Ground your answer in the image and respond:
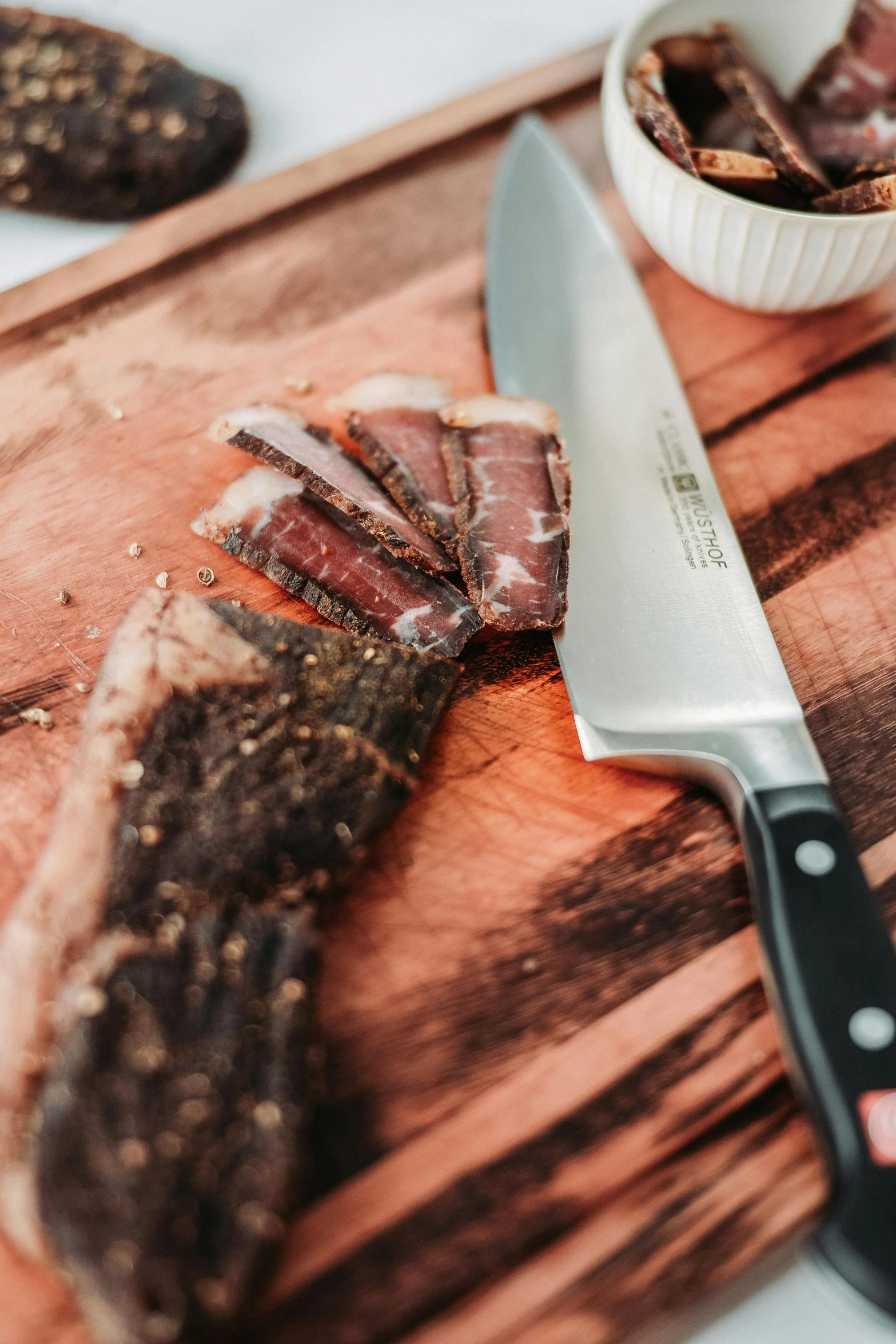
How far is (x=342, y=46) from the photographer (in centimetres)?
311

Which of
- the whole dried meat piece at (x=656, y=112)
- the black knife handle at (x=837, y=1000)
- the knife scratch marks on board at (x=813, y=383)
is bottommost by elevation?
the black knife handle at (x=837, y=1000)

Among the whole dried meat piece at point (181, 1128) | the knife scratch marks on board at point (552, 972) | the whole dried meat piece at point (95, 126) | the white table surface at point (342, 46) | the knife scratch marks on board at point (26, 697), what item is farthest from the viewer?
the white table surface at point (342, 46)

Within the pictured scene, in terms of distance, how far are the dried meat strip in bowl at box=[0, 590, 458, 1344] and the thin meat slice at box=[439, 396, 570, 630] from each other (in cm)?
20

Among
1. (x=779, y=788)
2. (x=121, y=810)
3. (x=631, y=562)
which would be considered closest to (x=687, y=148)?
(x=631, y=562)

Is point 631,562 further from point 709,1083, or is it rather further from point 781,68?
point 781,68

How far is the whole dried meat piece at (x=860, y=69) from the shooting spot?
2176 millimetres

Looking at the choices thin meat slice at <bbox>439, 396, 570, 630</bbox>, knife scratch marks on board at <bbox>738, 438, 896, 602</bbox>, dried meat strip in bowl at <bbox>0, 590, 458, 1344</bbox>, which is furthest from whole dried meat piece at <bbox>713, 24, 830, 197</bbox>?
dried meat strip in bowl at <bbox>0, 590, 458, 1344</bbox>

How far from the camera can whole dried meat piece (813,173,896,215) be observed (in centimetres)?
194

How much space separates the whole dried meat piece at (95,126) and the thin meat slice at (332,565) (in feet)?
3.56

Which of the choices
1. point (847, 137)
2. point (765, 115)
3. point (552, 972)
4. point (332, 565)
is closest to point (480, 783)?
point (552, 972)

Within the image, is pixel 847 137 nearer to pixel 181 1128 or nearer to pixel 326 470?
pixel 326 470

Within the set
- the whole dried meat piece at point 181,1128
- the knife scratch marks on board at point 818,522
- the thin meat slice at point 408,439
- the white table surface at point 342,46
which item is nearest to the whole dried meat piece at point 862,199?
the knife scratch marks on board at point 818,522

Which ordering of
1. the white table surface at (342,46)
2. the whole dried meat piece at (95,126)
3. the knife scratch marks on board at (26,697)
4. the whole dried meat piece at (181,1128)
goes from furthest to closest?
the white table surface at (342,46) < the whole dried meat piece at (95,126) < the knife scratch marks on board at (26,697) < the whole dried meat piece at (181,1128)

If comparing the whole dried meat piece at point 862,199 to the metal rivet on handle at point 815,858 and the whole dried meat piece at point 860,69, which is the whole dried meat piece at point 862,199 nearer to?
the whole dried meat piece at point 860,69
